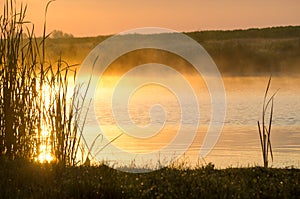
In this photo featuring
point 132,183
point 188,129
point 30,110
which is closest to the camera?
point 132,183

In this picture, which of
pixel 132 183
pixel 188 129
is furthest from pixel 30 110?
pixel 188 129

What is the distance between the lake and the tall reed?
76 cm

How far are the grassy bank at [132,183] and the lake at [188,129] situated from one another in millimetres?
1543

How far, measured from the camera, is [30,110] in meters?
8.77

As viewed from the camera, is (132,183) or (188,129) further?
(188,129)

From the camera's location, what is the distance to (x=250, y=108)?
18.5m

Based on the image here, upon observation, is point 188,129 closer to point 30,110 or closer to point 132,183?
point 30,110

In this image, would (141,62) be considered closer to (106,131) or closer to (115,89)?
(115,89)

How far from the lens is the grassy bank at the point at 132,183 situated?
6820 mm

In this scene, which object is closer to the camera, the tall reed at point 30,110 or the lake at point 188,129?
the tall reed at point 30,110

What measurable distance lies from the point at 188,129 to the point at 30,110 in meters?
6.05

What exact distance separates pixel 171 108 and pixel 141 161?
8466mm

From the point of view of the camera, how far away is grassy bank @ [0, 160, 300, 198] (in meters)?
6.82

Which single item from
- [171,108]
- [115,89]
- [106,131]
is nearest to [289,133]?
[106,131]
